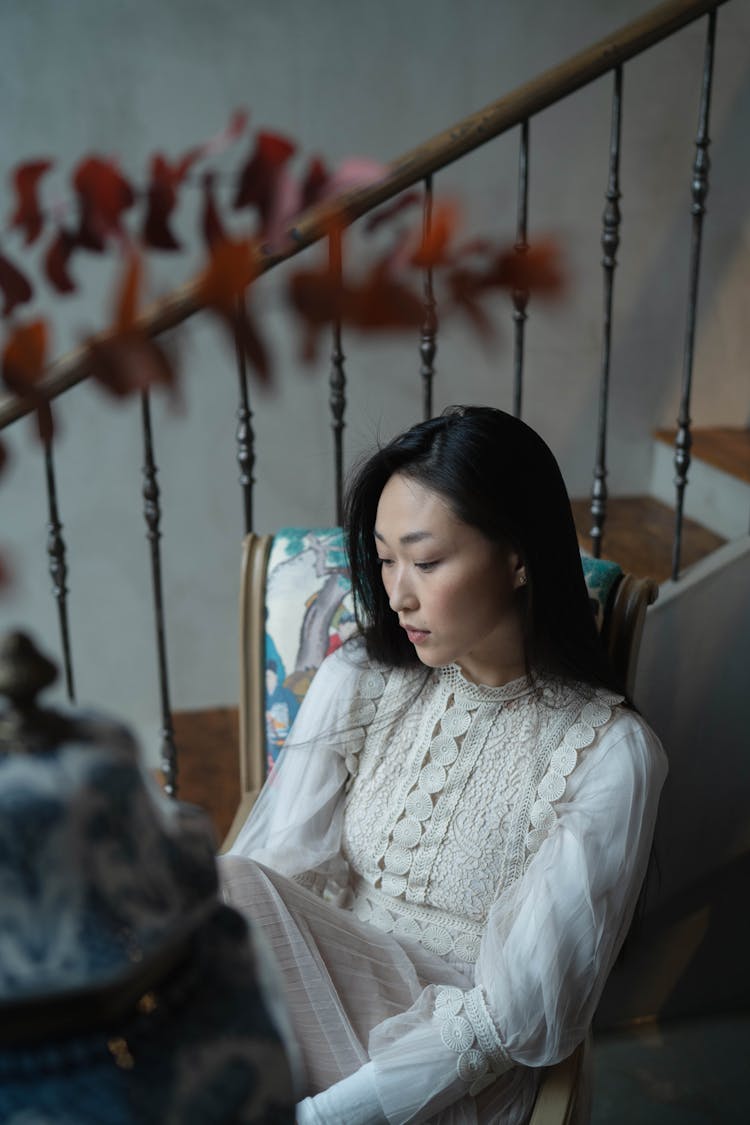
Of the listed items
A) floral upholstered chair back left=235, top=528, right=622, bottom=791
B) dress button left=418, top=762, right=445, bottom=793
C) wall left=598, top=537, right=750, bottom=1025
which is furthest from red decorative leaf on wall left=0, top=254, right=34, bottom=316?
wall left=598, top=537, right=750, bottom=1025

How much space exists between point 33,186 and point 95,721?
237 mm

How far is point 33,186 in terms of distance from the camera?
501mm

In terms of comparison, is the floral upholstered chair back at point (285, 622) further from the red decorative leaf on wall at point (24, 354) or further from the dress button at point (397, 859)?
the red decorative leaf on wall at point (24, 354)

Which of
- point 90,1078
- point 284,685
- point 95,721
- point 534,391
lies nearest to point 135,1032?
point 90,1078

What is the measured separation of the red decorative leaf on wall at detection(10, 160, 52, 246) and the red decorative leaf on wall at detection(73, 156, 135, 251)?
0.02 m

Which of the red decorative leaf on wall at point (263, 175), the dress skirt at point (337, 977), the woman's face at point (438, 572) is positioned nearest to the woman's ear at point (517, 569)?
the woman's face at point (438, 572)

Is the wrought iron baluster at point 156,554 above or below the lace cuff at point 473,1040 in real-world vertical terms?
above

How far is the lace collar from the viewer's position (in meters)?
1.49

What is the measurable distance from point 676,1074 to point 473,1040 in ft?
3.55

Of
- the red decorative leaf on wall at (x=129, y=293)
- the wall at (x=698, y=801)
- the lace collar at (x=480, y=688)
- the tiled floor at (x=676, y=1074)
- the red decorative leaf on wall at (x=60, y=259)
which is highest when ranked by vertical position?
the red decorative leaf on wall at (x=60, y=259)

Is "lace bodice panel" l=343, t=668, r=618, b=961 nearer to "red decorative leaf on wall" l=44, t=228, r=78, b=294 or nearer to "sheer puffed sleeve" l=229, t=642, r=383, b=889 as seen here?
"sheer puffed sleeve" l=229, t=642, r=383, b=889

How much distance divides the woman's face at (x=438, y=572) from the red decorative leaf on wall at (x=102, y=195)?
2.91ft

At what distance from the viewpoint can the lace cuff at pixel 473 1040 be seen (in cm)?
126

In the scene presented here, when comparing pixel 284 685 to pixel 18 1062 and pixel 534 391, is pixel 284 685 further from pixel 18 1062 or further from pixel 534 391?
pixel 534 391
